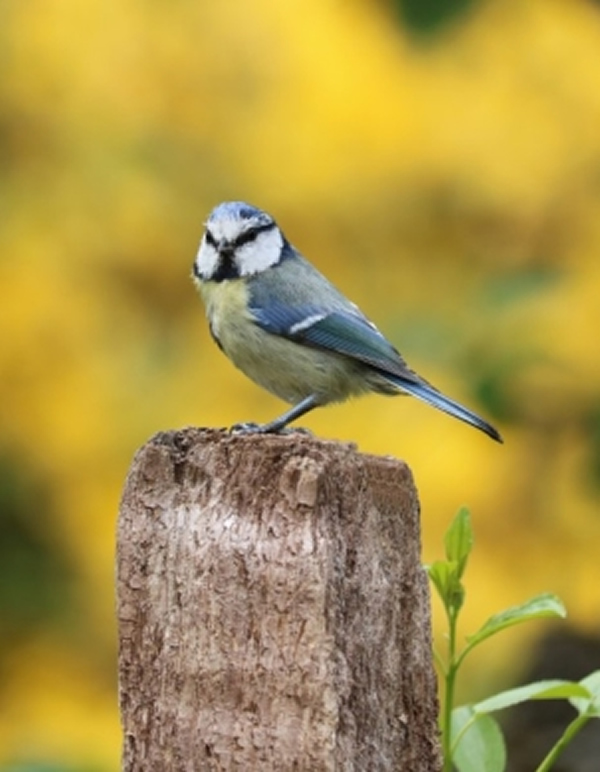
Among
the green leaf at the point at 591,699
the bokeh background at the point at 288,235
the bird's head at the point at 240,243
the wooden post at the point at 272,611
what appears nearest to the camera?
A: the wooden post at the point at 272,611

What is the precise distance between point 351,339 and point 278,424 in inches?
9.8

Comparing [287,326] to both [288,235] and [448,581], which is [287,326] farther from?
[288,235]

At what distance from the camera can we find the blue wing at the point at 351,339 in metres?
1.61

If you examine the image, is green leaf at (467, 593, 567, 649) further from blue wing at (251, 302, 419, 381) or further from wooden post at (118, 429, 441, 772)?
blue wing at (251, 302, 419, 381)

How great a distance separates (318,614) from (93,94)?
1.71 m

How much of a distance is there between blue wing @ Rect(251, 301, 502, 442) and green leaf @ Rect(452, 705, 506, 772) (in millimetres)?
374

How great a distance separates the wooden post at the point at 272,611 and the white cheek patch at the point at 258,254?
582mm

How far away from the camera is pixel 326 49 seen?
105 inches

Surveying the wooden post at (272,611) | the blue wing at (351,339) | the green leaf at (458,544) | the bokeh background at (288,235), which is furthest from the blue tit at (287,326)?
the bokeh background at (288,235)

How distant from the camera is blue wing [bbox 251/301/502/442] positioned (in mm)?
1605

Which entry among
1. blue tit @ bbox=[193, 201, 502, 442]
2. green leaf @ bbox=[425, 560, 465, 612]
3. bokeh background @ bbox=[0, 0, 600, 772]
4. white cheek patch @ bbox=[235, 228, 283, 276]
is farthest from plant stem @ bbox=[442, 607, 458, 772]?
bokeh background @ bbox=[0, 0, 600, 772]

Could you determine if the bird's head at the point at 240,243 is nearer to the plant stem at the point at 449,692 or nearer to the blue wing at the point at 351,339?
the blue wing at the point at 351,339

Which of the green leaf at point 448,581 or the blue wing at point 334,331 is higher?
the blue wing at point 334,331

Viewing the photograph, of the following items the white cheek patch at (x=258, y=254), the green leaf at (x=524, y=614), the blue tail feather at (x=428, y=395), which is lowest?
the green leaf at (x=524, y=614)
